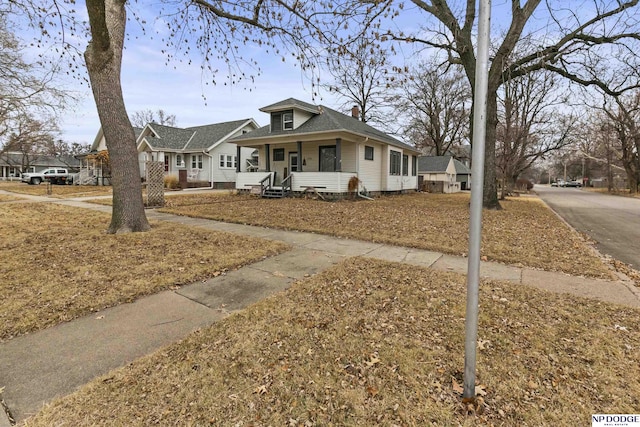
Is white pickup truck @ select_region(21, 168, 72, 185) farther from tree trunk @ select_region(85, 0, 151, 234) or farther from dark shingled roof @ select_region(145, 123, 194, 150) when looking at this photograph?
tree trunk @ select_region(85, 0, 151, 234)

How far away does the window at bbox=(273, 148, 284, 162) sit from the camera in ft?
65.1

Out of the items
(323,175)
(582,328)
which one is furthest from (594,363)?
(323,175)

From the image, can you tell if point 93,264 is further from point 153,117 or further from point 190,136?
point 153,117

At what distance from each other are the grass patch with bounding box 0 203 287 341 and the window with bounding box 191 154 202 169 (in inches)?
755

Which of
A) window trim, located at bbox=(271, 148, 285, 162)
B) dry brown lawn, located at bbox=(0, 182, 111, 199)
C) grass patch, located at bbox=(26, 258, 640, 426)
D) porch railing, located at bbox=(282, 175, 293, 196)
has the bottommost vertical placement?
grass patch, located at bbox=(26, 258, 640, 426)

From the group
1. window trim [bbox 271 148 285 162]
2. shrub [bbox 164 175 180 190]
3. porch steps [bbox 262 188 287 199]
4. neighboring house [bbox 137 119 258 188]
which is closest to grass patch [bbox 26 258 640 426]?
porch steps [bbox 262 188 287 199]

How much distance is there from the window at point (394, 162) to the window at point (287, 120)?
6.76 m

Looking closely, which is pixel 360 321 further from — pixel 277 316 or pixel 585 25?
pixel 585 25

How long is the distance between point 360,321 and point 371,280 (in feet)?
4.09

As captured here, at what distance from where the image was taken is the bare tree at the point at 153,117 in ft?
186

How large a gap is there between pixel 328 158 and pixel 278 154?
394 cm

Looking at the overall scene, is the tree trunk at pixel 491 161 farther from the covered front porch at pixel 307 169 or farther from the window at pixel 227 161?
the window at pixel 227 161

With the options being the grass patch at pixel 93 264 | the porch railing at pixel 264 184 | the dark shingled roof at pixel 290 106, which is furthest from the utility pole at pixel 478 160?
the dark shingled roof at pixel 290 106

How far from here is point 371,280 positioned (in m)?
4.32
